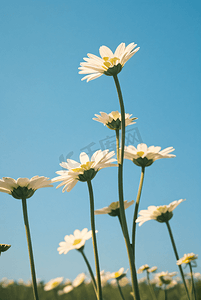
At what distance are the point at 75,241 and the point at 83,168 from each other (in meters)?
0.35

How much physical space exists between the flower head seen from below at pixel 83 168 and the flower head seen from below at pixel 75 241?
214mm

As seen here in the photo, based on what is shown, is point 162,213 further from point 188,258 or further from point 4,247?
point 4,247

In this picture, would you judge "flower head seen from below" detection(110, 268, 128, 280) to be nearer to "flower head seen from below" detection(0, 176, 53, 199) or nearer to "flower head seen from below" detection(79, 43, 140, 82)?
"flower head seen from below" detection(0, 176, 53, 199)

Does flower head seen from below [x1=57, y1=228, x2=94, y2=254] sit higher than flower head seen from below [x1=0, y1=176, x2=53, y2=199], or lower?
lower

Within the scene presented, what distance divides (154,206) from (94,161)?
1.28 feet

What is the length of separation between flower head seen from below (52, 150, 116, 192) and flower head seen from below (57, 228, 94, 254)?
21 centimetres

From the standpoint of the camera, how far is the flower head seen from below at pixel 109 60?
33.6 inches

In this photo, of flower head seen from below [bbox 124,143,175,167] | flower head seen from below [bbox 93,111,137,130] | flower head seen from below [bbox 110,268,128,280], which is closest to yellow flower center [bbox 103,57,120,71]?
flower head seen from below [bbox 93,111,137,130]

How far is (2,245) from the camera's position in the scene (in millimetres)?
826

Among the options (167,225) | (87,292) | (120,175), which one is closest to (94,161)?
(120,175)

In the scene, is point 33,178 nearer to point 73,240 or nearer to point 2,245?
→ point 2,245

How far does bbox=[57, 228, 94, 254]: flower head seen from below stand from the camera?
→ 0.96 meters

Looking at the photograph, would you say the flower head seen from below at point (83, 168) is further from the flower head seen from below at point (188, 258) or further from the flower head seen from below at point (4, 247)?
the flower head seen from below at point (188, 258)

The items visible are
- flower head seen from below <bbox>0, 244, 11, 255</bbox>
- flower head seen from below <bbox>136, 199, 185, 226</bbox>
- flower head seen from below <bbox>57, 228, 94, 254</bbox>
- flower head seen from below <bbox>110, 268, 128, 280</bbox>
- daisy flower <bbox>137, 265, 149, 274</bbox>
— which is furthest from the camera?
daisy flower <bbox>137, 265, 149, 274</bbox>
